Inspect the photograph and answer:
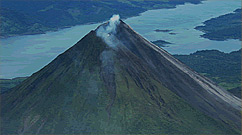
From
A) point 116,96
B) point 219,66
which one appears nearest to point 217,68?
point 219,66

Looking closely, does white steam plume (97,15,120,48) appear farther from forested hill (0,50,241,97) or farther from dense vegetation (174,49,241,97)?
dense vegetation (174,49,241,97)

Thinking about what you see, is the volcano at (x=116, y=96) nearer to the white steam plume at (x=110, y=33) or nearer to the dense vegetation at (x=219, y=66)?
the white steam plume at (x=110, y=33)

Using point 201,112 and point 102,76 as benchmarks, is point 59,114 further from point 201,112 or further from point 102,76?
point 201,112

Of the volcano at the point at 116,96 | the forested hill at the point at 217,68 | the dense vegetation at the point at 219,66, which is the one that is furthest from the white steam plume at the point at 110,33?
the dense vegetation at the point at 219,66

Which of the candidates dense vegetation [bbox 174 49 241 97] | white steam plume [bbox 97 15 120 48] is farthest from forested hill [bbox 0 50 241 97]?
white steam plume [bbox 97 15 120 48]

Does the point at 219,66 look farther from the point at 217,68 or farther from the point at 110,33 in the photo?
the point at 110,33

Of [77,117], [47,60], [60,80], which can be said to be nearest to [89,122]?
[77,117]

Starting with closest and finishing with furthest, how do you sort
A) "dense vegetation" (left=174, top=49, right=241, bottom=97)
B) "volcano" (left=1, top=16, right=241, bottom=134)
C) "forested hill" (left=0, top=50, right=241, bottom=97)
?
"volcano" (left=1, top=16, right=241, bottom=134) < "forested hill" (left=0, top=50, right=241, bottom=97) < "dense vegetation" (left=174, top=49, right=241, bottom=97)
